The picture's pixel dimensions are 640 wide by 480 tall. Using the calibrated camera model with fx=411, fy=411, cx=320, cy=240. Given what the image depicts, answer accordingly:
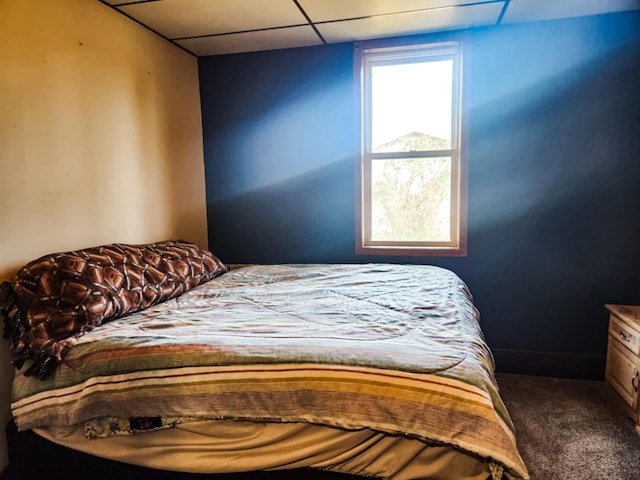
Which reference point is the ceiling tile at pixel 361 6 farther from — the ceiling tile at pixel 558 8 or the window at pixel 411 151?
the window at pixel 411 151

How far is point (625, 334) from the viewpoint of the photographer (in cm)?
233

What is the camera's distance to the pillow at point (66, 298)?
1.53 meters

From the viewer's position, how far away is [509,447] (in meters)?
1.11

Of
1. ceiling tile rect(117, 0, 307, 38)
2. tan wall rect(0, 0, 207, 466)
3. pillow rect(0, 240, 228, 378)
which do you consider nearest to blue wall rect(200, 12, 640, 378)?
ceiling tile rect(117, 0, 307, 38)

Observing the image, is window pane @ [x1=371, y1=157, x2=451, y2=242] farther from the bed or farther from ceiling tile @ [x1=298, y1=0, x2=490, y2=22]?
the bed

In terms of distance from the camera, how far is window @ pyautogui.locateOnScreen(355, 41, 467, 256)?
2.95 meters

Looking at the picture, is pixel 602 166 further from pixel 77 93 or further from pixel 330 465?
pixel 77 93

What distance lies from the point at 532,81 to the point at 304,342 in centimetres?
243

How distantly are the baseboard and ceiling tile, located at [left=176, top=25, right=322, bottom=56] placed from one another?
259 cm

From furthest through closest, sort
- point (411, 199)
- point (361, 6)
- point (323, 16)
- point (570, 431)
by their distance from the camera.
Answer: point (411, 199)
point (323, 16)
point (361, 6)
point (570, 431)

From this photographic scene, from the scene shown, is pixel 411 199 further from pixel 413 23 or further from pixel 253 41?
pixel 253 41

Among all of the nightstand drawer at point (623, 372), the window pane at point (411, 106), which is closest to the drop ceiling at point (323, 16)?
the window pane at point (411, 106)

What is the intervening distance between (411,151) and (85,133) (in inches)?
83.0

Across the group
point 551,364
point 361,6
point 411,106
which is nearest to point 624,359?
point 551,364
